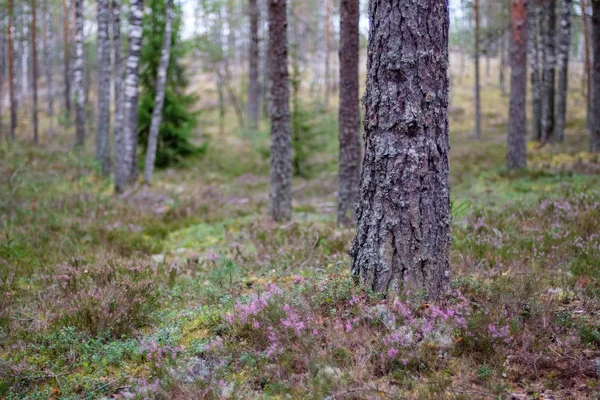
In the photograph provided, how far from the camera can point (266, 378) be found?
3.50 meters

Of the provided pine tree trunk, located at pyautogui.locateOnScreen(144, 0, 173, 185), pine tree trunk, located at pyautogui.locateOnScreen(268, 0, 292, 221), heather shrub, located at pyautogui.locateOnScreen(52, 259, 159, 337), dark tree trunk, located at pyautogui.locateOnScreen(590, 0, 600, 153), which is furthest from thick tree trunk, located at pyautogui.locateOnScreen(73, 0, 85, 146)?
dark tree trunk, located at pyautogui.locateOnScreen(590, 0, 600, 153)

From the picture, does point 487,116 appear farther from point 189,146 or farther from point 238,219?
point 238,219

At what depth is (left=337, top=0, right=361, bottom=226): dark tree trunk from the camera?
872cm

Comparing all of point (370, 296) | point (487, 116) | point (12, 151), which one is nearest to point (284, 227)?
point (370, 296)

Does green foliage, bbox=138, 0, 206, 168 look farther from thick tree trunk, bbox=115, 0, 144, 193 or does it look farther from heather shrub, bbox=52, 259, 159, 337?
heather shrub, bbox=52, 259, 159, 337

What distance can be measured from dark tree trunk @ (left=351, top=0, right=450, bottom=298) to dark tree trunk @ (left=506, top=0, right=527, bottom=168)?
1196 centimetres

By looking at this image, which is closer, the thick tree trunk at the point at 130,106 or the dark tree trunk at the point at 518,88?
the thick tree trunk at the point at 130,106

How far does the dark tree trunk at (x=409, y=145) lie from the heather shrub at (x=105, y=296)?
2471 millimetres

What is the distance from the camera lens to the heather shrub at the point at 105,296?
4.49 metres

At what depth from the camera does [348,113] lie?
893cm

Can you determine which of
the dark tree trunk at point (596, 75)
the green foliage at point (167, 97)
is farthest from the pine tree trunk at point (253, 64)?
the dark tree trunk at point (596, 75)

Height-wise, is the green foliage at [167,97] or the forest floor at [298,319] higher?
the green foliage at [167,97]

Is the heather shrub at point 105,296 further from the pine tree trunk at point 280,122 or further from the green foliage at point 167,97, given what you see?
the green foliage at point 167,97

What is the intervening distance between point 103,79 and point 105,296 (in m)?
15.4
